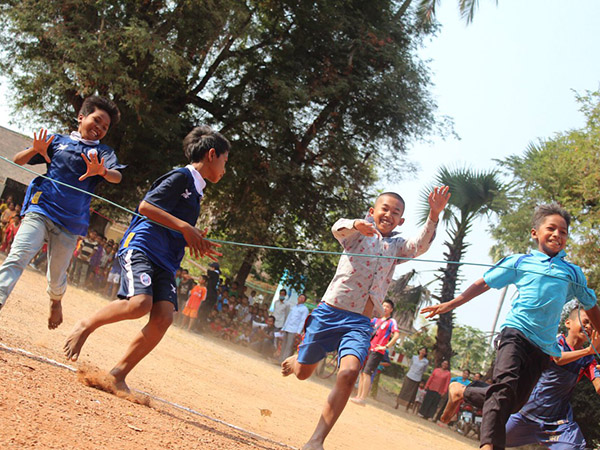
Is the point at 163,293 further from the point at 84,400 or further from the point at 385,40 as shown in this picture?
the point at 385,40

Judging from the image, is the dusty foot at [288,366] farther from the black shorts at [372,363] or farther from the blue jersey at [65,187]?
the black shorts at [372,363]

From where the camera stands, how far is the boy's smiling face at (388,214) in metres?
5.08

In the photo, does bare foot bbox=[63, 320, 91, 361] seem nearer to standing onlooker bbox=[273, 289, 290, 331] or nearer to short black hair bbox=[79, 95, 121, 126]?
short black hair bbox=[79, 95, 121, 126]

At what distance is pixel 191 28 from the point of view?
18.0 m

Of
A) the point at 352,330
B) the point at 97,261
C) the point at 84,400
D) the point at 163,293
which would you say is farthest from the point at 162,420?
the point at 97,261

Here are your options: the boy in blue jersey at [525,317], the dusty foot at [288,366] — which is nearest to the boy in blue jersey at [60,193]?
the dusty foot at [288,366]

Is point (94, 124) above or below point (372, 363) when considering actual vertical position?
above

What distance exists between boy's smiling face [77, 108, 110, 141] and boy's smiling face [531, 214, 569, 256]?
3682 millimetres

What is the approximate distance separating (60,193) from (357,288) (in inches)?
99.4

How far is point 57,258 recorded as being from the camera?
5.08 m

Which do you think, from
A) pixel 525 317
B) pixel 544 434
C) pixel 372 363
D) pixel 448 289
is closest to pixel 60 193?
pixel 525 317

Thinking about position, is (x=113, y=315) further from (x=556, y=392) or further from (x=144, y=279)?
(x=556, y=392)

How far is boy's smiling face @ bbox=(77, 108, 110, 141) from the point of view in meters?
5.29

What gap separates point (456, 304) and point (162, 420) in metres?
2.26
